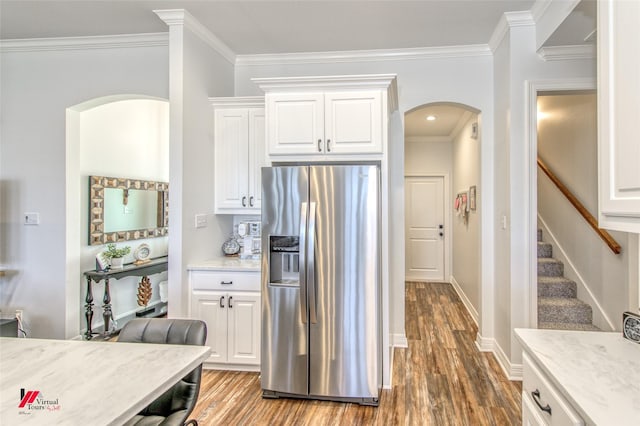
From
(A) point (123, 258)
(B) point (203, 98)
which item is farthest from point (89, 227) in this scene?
(B) point (203, 98)

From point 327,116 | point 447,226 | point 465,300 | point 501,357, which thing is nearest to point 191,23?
point 327,116

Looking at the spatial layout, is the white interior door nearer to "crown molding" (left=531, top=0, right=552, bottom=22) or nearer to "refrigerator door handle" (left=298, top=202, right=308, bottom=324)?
"crown molding" (left=531, top=0, right=552, bottom=22)

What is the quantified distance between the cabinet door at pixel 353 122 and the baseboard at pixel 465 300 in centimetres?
230

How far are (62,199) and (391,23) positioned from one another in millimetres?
3385

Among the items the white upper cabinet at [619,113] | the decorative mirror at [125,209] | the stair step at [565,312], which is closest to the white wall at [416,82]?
the stair step at [565,312]

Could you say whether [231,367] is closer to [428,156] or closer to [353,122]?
[353,122]

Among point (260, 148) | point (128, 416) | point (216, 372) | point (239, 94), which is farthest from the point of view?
point (239, 94)

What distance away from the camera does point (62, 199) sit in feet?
11.2

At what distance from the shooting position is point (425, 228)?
7.11 m

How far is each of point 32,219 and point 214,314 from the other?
2.05 metres

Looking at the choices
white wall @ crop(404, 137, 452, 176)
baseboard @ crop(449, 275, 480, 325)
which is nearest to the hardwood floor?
baseboard @ crop(449, 275, 480, 325)

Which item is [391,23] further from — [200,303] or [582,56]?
[200,303]

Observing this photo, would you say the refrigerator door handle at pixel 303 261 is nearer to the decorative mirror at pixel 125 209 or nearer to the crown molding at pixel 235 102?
the crown molding at pixel 235 102

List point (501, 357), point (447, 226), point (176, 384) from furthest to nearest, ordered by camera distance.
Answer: point (447, 226), point (501, 357), point (176, 384)
